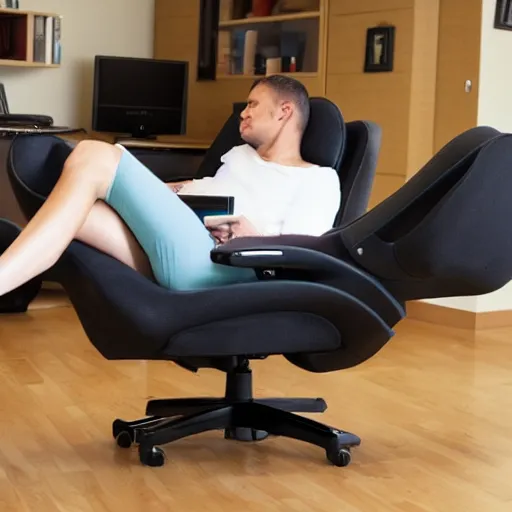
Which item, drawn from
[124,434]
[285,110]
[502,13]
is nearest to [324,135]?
[285,110]

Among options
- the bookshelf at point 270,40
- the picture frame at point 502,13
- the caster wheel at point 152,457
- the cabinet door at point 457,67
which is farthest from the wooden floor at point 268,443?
the bookshelf at point 270,40

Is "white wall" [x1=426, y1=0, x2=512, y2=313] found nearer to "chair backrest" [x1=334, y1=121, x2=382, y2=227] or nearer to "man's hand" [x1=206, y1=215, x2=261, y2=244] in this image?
"chair backrest" [x1=334, y1=121, x2=382, y2=227]

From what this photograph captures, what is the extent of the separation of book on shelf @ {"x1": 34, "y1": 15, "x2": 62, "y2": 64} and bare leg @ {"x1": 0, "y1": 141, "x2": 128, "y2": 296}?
340 centimetres

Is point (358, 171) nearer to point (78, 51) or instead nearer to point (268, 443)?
point (268, 443)

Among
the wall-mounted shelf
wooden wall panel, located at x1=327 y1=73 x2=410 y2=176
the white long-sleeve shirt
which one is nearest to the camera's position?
the white long-sleeve shirt

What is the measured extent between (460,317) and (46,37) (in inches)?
106

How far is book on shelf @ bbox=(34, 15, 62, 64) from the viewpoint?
5559 mm

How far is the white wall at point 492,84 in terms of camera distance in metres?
4.51

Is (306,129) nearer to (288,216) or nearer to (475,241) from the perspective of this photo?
(288,216)

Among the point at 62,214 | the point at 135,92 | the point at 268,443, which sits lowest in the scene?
the point at 268,443

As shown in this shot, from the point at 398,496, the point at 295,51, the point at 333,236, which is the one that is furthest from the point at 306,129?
the point at 295,51

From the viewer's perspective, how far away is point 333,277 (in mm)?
2338

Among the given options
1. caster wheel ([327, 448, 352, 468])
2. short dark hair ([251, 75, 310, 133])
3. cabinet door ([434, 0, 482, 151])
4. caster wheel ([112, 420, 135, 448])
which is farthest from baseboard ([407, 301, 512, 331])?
caster wheel ([112, 420, 135, 448])

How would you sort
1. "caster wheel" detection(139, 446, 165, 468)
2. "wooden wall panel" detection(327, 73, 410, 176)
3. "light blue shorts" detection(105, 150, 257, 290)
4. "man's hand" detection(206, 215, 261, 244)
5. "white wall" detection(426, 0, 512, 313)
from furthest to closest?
"wooden wall panel" detection(327, 73, 410, 176), "white wall" detection(426, 0, 512, 313), "man's hand" detection(206, 215, 261, 244), "caster wheel" detection(139, 446, 165, 468), "light blue shorts" detection(105, 150, 257, 290)
